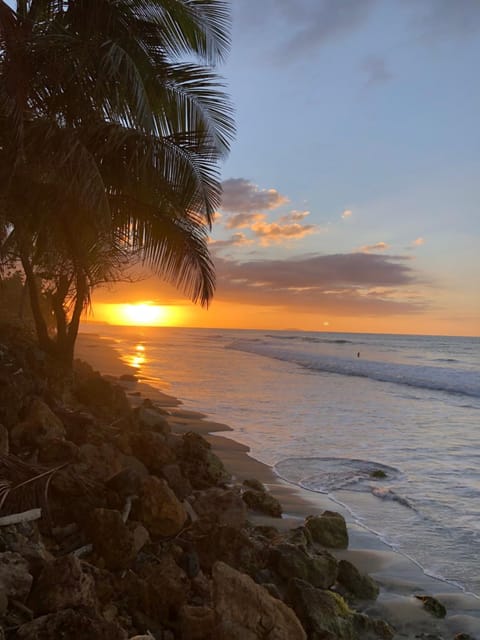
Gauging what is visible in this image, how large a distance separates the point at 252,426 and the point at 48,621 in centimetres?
1003

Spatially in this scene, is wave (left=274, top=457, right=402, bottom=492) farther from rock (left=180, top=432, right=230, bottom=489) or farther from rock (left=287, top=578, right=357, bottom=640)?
rock (left=287, top=578, right=357, bottom=640)

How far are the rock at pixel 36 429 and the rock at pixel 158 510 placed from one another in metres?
1.24

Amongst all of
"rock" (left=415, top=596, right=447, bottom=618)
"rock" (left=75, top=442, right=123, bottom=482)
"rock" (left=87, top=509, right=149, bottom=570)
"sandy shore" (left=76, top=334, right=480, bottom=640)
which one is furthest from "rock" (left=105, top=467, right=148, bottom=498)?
"rock" (left=415, top=596, right=447, bottom=618)

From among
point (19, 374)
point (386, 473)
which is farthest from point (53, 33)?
point (386, 473)

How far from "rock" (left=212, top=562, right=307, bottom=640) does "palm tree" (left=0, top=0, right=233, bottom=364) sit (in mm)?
5317

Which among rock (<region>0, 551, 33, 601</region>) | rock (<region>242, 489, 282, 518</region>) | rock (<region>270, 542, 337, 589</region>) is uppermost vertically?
rock (<region>0, 551, 33, 601</region>)

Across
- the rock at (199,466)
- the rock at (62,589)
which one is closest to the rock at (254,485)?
the rock at (199,466)

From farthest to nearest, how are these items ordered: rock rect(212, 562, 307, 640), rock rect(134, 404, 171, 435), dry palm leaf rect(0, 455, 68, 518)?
rock rect(134, 404, 171, 435) → dry palm leaf rect(0, 455, 68, 518) → rock rect(212, 562, 307, 640)

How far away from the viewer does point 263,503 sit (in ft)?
21.4

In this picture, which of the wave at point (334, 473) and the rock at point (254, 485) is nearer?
the rock at point (254, 485)

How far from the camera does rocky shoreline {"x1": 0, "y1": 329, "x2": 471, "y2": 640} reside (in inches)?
124

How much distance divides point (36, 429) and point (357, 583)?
3248 millimetres

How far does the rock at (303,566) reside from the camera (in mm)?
4512

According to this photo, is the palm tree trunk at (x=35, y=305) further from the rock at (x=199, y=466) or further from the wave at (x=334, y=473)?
the wave at (x=334, y=473)
